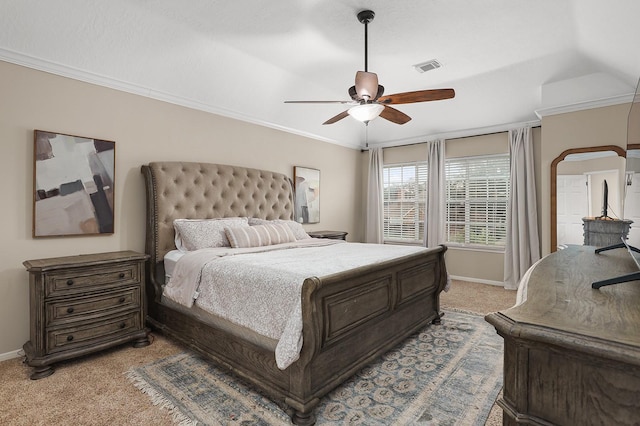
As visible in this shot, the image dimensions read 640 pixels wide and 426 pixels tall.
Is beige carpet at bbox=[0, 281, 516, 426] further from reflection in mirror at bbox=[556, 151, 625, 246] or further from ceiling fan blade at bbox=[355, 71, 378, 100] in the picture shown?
reflection in mirror at bbox=[556, 151, 625, 246]

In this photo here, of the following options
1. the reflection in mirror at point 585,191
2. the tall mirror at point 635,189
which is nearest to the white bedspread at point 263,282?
the tall mirror at point 635,189

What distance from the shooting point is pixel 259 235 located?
3.56 m

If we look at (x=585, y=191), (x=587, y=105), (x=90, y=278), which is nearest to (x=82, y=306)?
(x=90, y=278)

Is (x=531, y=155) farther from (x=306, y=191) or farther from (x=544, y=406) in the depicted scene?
(x=544, y=406)

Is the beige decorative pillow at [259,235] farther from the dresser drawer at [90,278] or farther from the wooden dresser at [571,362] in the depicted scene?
the wooden dresser at [571,362]

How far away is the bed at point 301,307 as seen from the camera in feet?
6.40

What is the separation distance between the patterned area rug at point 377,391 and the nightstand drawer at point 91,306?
0.59 m

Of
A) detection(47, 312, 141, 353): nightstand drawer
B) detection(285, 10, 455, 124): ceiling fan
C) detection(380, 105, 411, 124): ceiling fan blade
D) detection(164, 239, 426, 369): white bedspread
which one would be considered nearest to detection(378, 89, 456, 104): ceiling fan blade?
detection(285, 10, 455, 124): ceiling fan

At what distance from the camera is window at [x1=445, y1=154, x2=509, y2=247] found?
5.26 m

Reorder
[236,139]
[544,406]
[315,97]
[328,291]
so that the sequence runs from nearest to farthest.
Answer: [544,406], [328,291], [236,139], [315,97]

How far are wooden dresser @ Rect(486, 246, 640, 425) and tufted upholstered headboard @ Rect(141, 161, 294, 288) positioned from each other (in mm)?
3353

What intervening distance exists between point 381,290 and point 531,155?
3.76 m

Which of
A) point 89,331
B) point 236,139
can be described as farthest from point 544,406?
point 236,139

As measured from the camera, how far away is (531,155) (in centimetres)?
482
